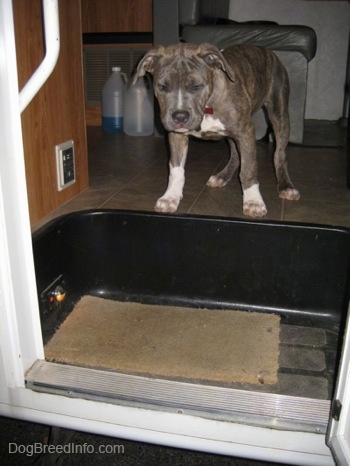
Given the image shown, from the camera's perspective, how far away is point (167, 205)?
226cm

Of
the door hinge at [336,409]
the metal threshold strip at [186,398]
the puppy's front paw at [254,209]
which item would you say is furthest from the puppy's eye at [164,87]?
the door hinge at [336,409]

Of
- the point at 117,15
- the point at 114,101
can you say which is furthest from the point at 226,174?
the point at 117,15

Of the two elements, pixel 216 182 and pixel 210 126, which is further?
pixel 216 182

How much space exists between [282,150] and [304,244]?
2.90ft

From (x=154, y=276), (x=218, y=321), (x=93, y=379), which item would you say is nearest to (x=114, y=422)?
(x=93, y=379)

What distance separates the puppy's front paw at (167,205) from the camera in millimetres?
2248

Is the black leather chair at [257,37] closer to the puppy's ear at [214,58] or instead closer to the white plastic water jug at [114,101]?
the white plastic water jug at [114,101]

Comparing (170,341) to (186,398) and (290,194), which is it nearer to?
(186,398)

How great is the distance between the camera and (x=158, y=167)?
321 cm

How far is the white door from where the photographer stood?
3.47 ft

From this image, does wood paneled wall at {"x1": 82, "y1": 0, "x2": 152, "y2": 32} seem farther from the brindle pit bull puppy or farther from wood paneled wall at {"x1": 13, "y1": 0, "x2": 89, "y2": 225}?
wood paneled wall at {"x1": 13, "y1": 0, "x2": 89, "y2": 225}

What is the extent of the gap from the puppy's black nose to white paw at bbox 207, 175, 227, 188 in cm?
73

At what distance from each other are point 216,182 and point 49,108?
3.50ft

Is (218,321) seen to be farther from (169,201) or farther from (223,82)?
(223,82)
